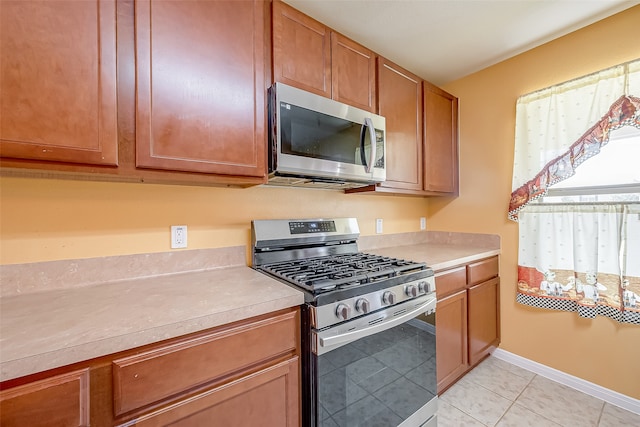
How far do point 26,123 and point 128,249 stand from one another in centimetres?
63

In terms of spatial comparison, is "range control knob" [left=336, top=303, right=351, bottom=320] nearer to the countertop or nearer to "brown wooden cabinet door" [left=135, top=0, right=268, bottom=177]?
the countertop

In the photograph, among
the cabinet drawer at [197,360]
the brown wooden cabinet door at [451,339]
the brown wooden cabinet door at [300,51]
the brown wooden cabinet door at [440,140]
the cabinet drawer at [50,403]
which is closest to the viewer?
the cabinet drawer at [50,403]

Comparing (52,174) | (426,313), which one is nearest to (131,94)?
(52,174)

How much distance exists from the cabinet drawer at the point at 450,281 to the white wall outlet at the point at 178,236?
4.97 ft

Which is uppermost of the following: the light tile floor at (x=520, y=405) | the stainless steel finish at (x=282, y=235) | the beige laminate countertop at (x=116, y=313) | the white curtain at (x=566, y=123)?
the white curtain at (x=566, y=123)

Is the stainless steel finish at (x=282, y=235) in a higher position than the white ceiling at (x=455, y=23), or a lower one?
lower

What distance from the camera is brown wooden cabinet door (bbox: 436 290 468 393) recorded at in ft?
5.58

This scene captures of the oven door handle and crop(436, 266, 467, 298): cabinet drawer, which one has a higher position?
crop(436, 266, 467, 298): cabinet drawer

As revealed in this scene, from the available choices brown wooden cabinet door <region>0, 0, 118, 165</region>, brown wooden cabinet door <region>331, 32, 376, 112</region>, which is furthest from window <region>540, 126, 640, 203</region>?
brown wooden cabinet door <region>0, 0, 118, 165</region>

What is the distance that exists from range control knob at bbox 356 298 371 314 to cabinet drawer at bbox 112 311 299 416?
0.29 metres

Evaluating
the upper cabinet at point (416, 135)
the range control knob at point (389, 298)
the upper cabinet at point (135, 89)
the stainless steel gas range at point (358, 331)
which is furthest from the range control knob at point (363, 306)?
the upper cabinet at point (416, 135)

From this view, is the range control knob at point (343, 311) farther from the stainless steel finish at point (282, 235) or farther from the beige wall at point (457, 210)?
the beige wall at point (457, 210)

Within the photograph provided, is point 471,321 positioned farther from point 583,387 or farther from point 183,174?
point 183,174

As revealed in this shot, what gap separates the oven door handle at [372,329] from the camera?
1.05 m
